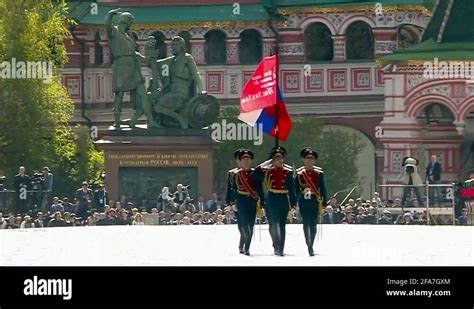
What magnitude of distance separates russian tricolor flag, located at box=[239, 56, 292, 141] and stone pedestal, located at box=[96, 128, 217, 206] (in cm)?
1710

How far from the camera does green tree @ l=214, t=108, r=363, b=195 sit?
249ft

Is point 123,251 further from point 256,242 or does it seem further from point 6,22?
point 6,22

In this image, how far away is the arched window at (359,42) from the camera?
84438 mm

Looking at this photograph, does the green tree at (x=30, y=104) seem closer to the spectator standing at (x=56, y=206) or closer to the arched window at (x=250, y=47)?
the spectator standing at (x=56, y=206)

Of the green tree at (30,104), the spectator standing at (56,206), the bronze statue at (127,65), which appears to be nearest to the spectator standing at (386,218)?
the spectator standing at (56,206)

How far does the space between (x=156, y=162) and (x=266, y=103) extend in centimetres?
1859

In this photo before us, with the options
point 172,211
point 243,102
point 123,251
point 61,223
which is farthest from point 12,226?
point 123,251

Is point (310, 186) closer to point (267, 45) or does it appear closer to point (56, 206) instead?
point (56, 206)

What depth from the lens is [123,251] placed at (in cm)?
4709

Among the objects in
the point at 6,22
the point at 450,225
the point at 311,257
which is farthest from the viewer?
the point at 6,22

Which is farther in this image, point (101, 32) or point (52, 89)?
point (101, 32)

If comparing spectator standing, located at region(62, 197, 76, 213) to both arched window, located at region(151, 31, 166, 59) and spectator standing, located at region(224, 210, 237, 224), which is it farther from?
arched window, located at region(151, 31, 166, 59)

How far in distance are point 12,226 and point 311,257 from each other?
17931 millimetres
